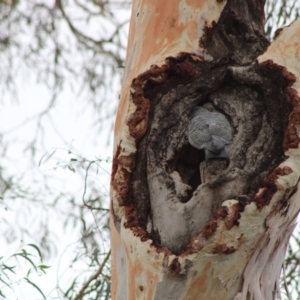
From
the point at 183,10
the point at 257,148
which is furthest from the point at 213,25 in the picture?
the point at 257,148

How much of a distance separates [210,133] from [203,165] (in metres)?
0.08

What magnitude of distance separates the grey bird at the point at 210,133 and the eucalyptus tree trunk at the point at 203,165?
0.05 ft

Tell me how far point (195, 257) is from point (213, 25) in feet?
2.03

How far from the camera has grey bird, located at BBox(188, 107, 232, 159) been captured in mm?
1762

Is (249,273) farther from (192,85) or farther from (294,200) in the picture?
(192,85)

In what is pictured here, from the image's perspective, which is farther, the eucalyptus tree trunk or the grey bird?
the grey bird

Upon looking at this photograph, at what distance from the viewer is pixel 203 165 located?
179cm

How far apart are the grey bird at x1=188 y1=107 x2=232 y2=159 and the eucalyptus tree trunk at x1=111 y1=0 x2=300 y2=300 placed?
16 mm

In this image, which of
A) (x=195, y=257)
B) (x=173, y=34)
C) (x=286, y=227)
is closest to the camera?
(x=195, y=257)

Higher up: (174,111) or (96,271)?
(96,271)

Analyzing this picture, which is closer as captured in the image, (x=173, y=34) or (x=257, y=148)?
(x=257, y=148)

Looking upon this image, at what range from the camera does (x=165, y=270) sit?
5.33 ft

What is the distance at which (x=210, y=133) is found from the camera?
1760 mm

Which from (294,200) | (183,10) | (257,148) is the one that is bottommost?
(294,200)
